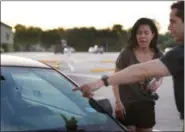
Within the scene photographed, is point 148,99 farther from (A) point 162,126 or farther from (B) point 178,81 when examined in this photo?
(A) point 162,126

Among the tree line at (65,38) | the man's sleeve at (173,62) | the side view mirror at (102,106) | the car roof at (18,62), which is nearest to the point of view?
the man's sleeve at (173,62)

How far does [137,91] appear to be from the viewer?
394 cm

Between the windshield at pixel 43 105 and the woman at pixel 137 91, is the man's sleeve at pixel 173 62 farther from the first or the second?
the woman at pixel 137 91

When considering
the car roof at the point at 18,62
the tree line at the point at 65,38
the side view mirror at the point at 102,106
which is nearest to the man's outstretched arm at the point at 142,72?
the side view mirror at the point at 102,106

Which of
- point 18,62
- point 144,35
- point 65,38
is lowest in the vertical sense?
A: point 18,62

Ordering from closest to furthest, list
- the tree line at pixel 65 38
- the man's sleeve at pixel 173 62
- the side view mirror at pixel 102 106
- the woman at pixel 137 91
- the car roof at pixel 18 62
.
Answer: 1. the man's sleeve at pixel 173 62
2. the side view mirror at pixel 102 106
3. the car roof at pixel 18 62
4. the woman at pixel 137 91
5. the tree line at pixel 65 38

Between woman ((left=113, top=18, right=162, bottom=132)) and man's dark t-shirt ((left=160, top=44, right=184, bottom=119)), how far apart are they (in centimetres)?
155

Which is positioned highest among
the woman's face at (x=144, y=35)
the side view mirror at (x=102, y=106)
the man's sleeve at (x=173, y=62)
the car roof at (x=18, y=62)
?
the woman's face at (x=144, y=35)

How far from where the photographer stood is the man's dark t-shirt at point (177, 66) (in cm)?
227

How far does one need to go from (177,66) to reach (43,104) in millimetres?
1516

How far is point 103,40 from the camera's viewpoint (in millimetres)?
61562

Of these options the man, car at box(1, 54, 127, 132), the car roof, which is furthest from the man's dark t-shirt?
the car roof

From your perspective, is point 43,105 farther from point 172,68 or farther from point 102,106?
point 172,68

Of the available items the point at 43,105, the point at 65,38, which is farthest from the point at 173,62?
the point at 65,38
